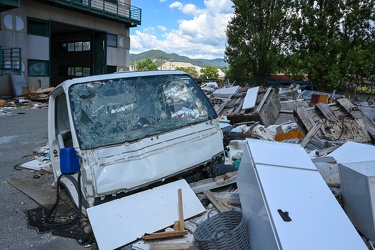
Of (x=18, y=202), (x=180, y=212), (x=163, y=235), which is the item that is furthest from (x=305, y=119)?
(x=18, y=202)

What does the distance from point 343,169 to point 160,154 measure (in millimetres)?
1922

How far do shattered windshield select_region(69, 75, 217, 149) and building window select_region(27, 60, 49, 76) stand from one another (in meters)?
17.7

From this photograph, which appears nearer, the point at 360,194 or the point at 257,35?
the point at 360,194

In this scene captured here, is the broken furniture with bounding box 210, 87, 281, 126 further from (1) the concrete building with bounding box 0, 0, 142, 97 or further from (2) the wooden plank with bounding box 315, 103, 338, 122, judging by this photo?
(1) the concrete building with bounding box 0, 0, 142, 97

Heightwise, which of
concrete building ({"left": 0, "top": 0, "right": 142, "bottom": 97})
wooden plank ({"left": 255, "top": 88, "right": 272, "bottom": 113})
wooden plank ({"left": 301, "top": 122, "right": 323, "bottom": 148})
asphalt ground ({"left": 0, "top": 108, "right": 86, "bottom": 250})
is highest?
concrete building ({"left": 0, "top": 0, "right": 142, "bottom": 97})

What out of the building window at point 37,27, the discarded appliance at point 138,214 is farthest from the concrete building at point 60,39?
the discarded appliance at point 138,214

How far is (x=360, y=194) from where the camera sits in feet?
9.10

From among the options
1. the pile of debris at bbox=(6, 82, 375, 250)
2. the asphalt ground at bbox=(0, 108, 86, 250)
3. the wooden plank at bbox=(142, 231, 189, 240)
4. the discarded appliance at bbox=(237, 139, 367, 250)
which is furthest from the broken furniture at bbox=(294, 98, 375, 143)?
the asphalt ground at bbox=(0, 108, 86, 250)

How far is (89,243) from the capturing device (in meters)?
3.11

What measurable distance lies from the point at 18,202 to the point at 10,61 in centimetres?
1455

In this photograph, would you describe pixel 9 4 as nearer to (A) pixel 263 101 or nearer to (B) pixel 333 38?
(A) pixel 263 101

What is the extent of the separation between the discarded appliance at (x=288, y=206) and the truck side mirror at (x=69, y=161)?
71.3 inches

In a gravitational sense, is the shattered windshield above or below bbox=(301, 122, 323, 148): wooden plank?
above

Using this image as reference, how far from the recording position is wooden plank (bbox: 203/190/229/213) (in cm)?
348
